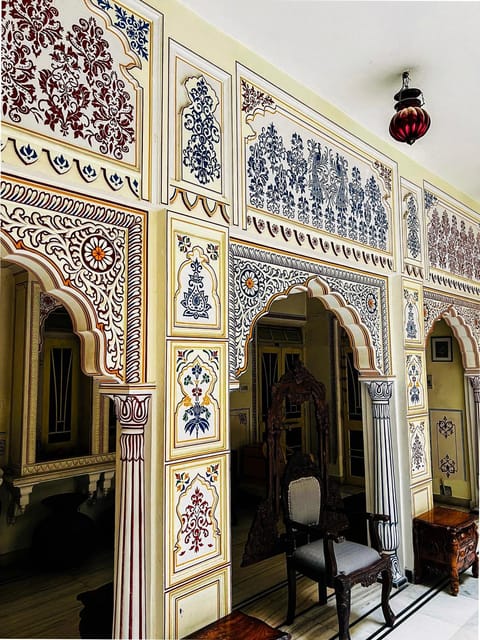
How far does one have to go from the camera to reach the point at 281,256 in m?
2.73

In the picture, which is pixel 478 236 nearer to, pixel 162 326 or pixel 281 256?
pixel 281 256

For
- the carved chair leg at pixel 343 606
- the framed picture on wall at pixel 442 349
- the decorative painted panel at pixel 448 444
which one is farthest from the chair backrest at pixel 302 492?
the framed picture on wall at pixel 442 349

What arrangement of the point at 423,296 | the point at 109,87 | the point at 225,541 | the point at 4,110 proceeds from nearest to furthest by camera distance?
the point at 4,110 < the point at 109,87 < the point at 225,541 < the point at 423,296

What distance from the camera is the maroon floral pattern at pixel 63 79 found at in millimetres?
1716

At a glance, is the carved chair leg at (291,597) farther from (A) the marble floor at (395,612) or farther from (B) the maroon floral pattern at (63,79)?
(B) the maroon floral pattern at (63,79)

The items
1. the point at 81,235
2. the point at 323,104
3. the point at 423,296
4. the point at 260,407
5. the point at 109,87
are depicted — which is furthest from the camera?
the point at 260,407

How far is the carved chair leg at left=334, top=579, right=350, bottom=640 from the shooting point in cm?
260

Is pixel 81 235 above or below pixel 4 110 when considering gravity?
below

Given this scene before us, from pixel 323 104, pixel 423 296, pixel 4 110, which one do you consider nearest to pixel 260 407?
pixel 423 296

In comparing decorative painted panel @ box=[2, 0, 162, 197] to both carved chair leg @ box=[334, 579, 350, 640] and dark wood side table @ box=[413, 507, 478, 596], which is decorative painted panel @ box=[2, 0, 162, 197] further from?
dark wood side table @ box=[413, 507, 478, 596]

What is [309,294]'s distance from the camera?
3123 millimetres

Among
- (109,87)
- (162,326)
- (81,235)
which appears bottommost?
(162,326)

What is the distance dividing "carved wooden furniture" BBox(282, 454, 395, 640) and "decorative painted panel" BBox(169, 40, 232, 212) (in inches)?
76.0

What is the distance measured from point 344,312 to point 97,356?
1.91 metres
